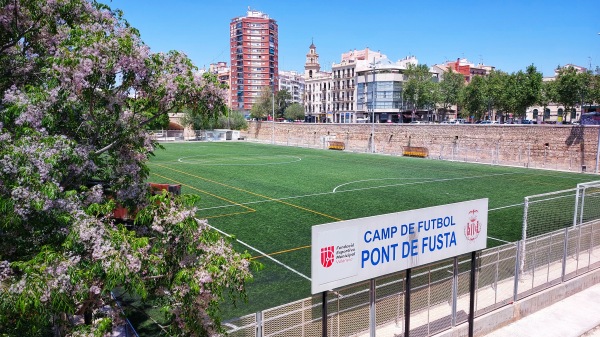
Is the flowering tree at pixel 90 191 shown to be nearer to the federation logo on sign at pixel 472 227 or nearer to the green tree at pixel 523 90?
the federation logo on sign at pixel 472 227

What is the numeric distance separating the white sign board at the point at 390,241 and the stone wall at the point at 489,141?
38356 mm

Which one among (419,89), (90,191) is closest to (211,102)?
(90,191)

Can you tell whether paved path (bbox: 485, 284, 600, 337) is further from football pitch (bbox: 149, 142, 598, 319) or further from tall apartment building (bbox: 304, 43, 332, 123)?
tall apartment building (bbox: 304, 43, 332, 123)

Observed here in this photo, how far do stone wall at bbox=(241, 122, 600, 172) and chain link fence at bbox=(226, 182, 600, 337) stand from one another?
107ft

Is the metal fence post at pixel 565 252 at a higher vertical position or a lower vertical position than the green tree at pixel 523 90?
lower

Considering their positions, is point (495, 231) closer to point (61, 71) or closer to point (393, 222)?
point (393, 222)

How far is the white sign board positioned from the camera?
24.8ft

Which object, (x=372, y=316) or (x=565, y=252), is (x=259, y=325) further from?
(x=565, y=252)

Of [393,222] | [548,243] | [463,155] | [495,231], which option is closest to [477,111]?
[463,155]

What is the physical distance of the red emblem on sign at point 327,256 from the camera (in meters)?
7.52

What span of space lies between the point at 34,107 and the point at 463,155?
2043 inches

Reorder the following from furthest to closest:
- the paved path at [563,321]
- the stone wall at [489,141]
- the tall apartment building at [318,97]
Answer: the tall apartment building at [318,97], the stone wall at [489,141], the paved path at [563,321]

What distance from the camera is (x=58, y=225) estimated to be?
6.13 m

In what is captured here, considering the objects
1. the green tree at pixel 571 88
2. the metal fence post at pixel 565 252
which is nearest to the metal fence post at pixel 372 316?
the metal fence post at pixel 565 252
